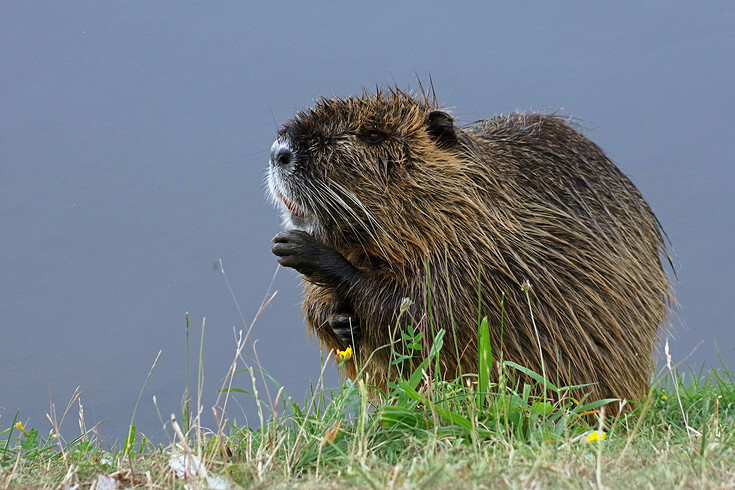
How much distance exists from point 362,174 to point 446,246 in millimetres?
443

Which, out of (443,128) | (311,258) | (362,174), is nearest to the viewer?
(311,258)

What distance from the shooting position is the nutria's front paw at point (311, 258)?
10.9ft

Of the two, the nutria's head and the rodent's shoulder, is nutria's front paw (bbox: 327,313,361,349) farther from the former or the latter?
the rodent's shoulder

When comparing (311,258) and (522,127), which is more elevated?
(522,127)

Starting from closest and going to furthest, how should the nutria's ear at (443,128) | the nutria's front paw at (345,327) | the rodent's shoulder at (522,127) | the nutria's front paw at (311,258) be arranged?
the nutria's front paw at (311,258)
the nutria's front paw at (345,327)
the nutria's ear at (443,128)
the rodent's shoulder at (522,127)

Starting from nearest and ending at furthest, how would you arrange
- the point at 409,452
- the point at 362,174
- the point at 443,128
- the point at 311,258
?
the point at 409,452, the point at 311,258, the point at 362,174, the point at 443,128

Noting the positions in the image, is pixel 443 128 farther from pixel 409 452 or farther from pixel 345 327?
pixel 409 452

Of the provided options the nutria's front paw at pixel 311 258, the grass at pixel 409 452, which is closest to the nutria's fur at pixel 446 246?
the nutria's front paw at pixel 311 258

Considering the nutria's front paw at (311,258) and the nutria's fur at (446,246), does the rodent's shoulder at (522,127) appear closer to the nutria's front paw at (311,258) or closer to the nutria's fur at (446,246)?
the nutria's fur at (446,246)

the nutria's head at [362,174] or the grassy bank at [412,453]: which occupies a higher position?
the nutria's head at [362,174]

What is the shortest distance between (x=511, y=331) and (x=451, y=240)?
0.43m

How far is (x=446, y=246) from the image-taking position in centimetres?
344

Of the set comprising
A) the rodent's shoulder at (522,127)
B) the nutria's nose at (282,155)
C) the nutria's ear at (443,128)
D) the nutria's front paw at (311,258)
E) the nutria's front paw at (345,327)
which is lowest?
the nutria's front paw at (345,327)

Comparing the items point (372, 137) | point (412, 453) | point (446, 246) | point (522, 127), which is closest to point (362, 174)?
point (372, 137)
